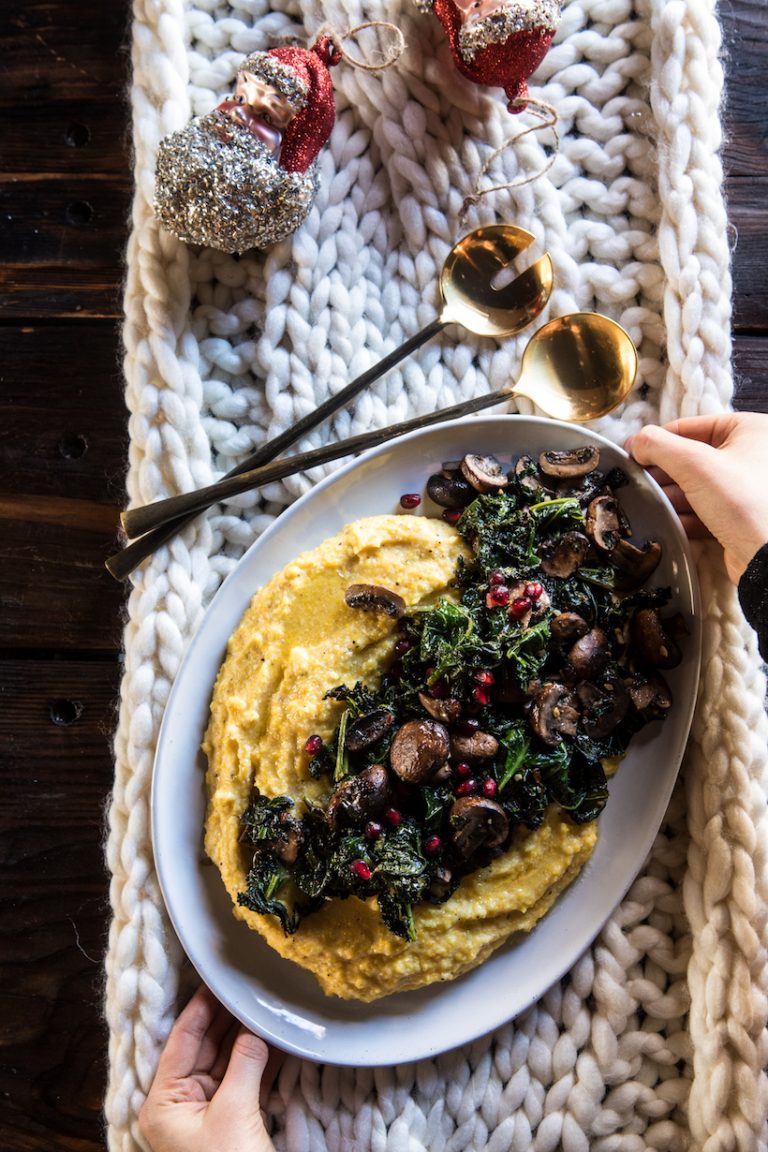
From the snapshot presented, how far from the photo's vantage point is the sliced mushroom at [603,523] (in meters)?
1.71

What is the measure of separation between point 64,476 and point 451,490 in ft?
2.69

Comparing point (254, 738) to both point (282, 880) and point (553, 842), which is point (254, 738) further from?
point (553, 842)

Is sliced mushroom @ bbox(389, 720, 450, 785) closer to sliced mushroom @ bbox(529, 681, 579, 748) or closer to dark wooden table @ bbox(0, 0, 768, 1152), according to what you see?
sliced mushroom @ bbox(529, 681, 579, 748)

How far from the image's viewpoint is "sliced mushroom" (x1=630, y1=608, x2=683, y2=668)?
1.66m

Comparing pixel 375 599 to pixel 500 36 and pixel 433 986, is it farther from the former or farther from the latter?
pixel 500 36

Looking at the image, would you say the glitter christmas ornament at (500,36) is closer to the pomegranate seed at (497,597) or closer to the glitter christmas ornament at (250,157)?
the glitter christmas ornament at (250,157)

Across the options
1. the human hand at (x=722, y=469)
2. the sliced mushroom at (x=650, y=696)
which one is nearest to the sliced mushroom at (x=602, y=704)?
the sliced mushroom at (x=650, y=696)

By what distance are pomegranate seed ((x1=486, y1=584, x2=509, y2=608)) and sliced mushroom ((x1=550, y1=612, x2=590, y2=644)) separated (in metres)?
0.10

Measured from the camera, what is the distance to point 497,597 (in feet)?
5.42

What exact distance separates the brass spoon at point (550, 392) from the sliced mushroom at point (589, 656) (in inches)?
17.7

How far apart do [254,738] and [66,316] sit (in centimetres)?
100

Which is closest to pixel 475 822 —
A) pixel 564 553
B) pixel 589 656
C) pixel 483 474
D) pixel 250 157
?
pixel 589 656

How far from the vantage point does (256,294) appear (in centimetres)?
195

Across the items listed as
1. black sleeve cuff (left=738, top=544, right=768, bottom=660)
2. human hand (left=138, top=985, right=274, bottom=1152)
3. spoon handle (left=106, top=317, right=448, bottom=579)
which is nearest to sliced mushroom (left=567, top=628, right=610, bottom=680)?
black sleeve cuff (left=738, top=544, right=768, bottom=660)
